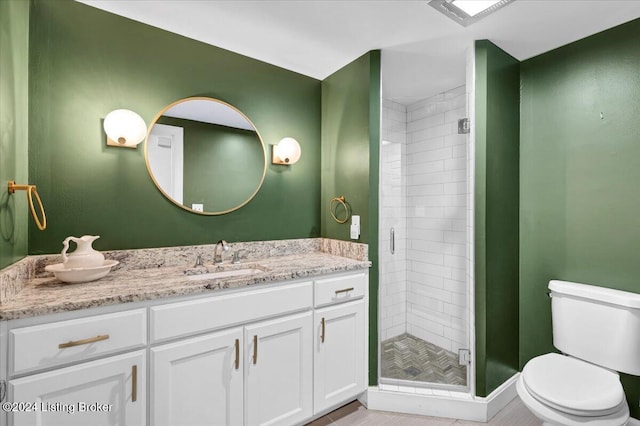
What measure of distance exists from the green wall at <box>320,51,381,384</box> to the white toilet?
3.09ft

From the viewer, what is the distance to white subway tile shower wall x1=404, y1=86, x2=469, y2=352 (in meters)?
2.24

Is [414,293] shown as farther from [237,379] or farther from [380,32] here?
[380,32]

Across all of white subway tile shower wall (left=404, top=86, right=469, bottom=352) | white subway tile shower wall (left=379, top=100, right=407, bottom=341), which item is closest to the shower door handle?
white subway tile shower wall (left=379, top=100, right=407, bottom=341)

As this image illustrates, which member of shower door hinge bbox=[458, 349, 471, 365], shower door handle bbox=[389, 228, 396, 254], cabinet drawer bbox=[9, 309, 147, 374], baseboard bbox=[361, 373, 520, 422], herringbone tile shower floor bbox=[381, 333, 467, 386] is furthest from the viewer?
shower door handle bbox=[389, 228, 396, 254]

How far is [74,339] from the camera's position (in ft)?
3.64

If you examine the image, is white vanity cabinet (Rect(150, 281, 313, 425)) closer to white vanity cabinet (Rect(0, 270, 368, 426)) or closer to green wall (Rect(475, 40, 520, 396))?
white vanity cabinet (Rect(0, 270, 368, 426))

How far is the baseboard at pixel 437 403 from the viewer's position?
1.85 meters

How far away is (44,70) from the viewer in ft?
5.04

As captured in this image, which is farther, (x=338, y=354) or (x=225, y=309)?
(x=338, y=354)

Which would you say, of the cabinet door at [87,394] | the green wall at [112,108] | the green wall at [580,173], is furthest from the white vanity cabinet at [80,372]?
the green wall at [580,173]

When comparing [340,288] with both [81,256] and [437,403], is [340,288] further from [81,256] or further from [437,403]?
[81,256]

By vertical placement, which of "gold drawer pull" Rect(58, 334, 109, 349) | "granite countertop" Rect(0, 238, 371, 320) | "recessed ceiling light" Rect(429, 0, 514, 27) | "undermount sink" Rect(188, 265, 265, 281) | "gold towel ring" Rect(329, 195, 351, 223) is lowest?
"gold drawer pull" Rect(58, 334, 109, 349)

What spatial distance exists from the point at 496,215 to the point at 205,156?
203cm

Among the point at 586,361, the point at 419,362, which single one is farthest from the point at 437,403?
the point at 586,361
